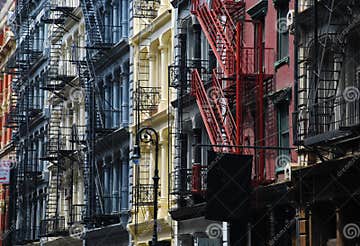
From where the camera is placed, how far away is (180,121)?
4134cm

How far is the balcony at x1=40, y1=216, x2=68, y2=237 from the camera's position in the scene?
57.6m

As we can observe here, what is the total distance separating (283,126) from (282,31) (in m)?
2.61

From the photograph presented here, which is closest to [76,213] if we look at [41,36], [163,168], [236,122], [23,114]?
[163,168]

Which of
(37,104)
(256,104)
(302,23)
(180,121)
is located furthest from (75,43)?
(302,23)

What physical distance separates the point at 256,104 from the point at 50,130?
29.8m

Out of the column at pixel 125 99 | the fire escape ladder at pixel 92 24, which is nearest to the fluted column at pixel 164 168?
the column at pixel 125 99

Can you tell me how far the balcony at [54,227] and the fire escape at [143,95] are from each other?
12.4 metres

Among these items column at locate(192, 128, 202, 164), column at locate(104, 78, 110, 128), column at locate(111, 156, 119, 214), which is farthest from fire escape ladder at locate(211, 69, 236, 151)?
column at locate(104, 78, 110, 128)

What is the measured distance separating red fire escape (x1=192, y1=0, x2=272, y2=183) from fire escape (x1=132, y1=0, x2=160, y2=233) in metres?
6.99

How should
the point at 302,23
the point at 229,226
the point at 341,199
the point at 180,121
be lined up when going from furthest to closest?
the point at 180,121
the point at 229,226
the point at 302,23
the point at 341,199

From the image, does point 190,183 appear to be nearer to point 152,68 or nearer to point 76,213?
point 152,68

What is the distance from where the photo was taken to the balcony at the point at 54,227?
57.6m

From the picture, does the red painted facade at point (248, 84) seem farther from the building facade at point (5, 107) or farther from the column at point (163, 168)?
the building facade at point (5, 107)

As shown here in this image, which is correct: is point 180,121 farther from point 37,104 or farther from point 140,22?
point 37,104
